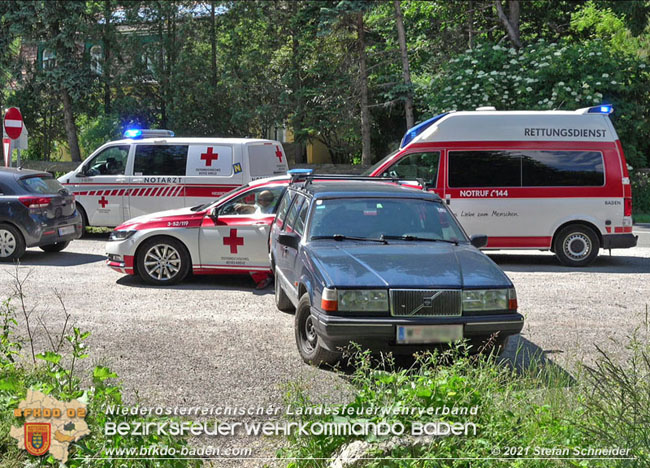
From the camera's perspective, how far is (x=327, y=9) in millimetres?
24000

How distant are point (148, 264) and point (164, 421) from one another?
254 inches

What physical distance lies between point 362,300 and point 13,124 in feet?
46.6

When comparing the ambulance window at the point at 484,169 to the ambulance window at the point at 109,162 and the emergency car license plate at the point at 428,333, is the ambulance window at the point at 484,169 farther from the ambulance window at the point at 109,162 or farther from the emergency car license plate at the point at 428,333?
the emergency car license plate at the point at 428,333

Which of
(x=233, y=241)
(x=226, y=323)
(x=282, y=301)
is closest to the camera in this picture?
(x=226, y=323)

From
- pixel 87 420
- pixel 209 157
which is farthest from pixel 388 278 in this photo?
pixel 209 157

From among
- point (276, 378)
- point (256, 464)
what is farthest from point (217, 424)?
point (276, 378)

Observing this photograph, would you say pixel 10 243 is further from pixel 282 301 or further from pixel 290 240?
pixel 290 240

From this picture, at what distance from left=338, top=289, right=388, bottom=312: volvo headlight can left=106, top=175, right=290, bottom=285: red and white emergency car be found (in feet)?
14.5

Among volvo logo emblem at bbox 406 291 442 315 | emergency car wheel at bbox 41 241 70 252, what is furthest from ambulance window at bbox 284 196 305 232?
emergency car wheel at bbox 41 241 70 252

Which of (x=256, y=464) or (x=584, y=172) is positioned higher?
(x=584, y=172)

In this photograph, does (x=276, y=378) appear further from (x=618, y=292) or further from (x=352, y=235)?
(x=618, y=292)

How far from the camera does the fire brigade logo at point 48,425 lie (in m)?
3.90

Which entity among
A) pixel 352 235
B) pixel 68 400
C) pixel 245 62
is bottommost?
pixel 68 400

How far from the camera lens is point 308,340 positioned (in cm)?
636
